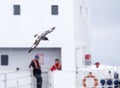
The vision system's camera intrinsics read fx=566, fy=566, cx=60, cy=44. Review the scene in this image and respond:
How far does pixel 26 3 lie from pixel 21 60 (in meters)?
2.16

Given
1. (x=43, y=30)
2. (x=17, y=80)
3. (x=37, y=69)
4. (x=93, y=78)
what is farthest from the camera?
(x=43, y=30)

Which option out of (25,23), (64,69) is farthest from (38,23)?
(64,69)

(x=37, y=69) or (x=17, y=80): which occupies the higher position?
(x=37, y=69)

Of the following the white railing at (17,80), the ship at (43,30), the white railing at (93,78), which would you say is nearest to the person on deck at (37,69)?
the white railing at (17,80)

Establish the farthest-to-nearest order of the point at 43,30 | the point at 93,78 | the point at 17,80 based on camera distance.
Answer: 1. the point at 43,30
2. the point at 17,80
3. the point at 93,78

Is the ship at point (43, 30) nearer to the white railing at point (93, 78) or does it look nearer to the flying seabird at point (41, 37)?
the white railing at point (93, 78)

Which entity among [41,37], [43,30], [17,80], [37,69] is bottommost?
[17,80]

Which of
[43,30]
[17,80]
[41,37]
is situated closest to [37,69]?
[17,80]

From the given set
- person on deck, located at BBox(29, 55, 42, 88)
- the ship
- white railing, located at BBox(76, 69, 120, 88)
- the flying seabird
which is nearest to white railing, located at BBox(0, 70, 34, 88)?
the ship

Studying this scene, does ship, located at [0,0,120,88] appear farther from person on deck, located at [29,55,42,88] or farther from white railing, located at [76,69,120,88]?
person on deck, located at [29,55,42,88]

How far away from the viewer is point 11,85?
65.7 feet

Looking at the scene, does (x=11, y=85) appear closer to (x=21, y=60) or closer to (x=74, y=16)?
(x=21, y=60)

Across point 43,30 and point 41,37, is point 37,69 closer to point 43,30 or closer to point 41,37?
point 41,37

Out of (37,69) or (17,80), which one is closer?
(37,69)
